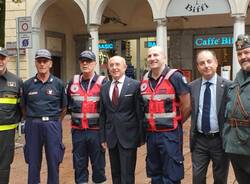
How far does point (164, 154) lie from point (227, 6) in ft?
39.4

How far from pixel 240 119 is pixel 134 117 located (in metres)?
1.70

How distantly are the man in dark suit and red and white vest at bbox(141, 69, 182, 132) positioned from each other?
10.9 inches

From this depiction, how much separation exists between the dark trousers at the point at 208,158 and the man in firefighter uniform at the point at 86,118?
1.52 m

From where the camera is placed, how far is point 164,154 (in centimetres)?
557

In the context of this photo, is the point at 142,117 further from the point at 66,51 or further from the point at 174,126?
the point at 66,51

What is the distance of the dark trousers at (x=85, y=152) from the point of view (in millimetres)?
6457

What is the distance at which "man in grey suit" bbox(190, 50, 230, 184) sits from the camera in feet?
17.6

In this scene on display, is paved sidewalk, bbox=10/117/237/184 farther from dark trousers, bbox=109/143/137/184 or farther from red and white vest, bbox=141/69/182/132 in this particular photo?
red and white vest, bbox=141/69/182/132

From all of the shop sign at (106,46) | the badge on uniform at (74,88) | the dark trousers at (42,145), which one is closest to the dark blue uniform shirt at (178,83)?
the badge on uniform at (74,88)

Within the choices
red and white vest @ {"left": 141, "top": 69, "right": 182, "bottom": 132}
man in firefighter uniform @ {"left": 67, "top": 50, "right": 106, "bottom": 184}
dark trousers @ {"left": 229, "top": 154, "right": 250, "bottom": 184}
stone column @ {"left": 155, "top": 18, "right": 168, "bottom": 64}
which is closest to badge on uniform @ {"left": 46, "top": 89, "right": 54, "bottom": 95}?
man in firefighter uniform @ {"left": 67, "top": 50, "right": 106, "bottom": 184}

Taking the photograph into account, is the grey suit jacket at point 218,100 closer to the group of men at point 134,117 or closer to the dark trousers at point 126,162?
the group of men at point 134,117

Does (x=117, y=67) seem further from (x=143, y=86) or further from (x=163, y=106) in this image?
(x=163, y=106)

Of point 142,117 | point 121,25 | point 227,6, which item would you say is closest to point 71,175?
point 142,117

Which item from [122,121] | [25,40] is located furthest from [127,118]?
[25,40]
